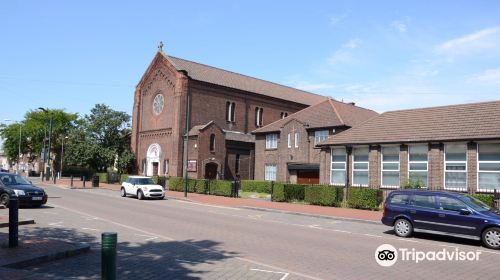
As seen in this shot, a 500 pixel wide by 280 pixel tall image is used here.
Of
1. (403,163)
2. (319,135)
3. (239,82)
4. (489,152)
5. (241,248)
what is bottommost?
(241,248)

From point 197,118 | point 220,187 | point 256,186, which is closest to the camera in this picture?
point 220,187

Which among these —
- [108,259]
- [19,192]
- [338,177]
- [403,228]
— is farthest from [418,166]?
[108,259]

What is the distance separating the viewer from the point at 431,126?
1031 inches

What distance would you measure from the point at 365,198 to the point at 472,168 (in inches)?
223

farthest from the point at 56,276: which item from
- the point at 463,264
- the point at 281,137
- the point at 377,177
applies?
the point at 281,137

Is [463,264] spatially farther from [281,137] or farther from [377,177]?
[281,137]

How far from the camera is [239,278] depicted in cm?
798

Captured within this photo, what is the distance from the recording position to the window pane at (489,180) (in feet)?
74.2

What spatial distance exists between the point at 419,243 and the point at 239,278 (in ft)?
25.1

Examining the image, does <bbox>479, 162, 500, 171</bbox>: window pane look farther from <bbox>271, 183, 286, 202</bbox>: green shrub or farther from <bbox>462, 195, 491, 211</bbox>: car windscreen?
<bbox>271, 183, 286, 202</bbox>: green shrub

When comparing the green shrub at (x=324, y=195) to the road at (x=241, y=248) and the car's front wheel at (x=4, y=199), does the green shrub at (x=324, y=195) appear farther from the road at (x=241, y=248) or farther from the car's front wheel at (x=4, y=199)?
the car's front wheel at (x=4, y=199)

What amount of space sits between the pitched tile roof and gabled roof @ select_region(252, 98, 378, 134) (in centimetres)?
1233

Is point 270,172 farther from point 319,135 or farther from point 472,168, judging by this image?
point 472,168

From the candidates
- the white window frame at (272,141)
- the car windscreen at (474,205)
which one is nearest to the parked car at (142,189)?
the white window frame at (272,141)
